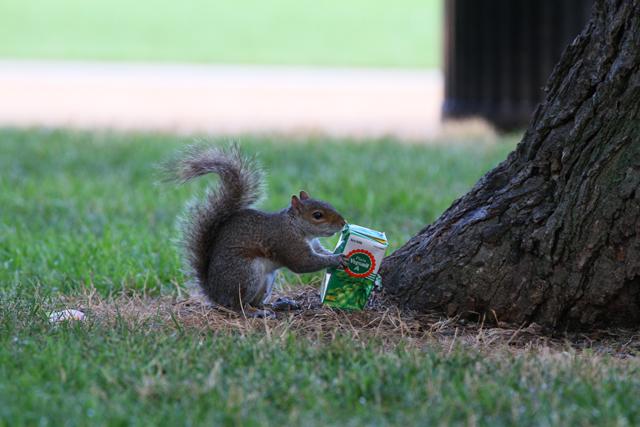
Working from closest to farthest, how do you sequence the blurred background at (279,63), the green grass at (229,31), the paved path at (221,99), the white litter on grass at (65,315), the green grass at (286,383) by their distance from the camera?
the green grass at (286,383) → the white litter on grass at (65,315) → the paved path at (221,99) → the blurred background at (279,63) → the green grass at (229,31)

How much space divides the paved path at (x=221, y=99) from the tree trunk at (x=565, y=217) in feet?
21.1

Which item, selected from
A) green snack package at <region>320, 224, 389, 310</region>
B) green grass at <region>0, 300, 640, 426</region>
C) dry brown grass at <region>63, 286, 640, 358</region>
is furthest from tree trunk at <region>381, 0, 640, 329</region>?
green grass at <region>0, 300, 640, 426</region>

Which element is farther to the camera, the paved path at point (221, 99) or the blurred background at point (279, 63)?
the blurred background at point (279, 63)

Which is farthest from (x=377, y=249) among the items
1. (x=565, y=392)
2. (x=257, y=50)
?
(x=257, y=50)

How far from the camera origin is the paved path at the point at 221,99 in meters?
11.7

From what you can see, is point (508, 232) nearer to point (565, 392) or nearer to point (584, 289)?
point (584, 289)

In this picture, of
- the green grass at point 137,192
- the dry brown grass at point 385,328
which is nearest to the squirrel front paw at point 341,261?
the dry brown grass at point 385,328

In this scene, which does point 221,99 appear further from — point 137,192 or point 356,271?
point 356,271

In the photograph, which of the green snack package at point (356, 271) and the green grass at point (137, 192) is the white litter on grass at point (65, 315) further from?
the green snack package at point (356, 271)

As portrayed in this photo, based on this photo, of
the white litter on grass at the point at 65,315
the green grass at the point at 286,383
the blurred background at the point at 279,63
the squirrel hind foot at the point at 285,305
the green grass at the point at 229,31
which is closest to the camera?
the green grass at the point at 286,383

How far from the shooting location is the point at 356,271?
414cm

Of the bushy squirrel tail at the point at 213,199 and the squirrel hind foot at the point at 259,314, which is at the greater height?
the bushy squirrel tail at the point at 213,199

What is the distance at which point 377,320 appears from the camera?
4074 mm

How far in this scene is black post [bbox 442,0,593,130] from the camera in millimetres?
11781
